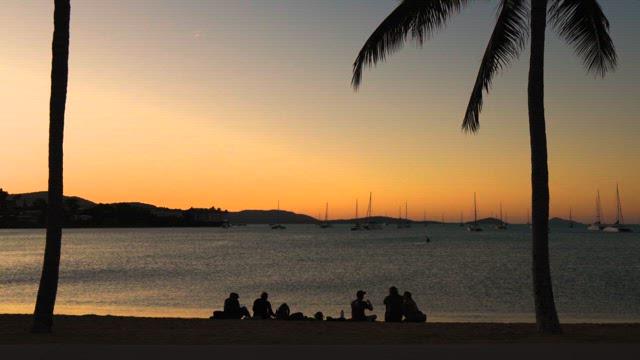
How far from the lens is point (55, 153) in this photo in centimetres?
1318

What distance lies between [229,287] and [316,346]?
41.6 m

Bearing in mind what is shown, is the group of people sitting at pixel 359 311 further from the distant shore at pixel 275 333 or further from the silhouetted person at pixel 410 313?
the distant shore at pixel 275 333

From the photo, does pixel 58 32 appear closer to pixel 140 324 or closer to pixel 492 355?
pixel 140 324

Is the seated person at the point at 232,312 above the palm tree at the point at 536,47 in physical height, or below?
below

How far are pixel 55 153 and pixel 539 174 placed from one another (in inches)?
368

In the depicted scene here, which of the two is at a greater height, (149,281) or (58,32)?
(58,32)

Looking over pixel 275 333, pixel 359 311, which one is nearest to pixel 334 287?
pixel 359 311

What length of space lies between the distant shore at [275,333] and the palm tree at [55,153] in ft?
1.99

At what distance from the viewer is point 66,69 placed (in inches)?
527

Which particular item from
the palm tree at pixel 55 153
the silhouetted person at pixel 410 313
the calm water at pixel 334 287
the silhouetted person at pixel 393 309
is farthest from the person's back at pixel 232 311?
the calm water at pixel 334 287

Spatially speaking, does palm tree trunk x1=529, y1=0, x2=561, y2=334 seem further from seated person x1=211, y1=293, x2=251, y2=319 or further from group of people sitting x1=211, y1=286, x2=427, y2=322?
seated person x1=211, y1=293, x2=251, y2=319

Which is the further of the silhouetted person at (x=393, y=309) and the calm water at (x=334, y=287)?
the calm water at (x=334, y=287)

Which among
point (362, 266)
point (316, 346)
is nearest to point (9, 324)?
point (316, 346)

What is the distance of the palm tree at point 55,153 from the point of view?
13.2 metres
